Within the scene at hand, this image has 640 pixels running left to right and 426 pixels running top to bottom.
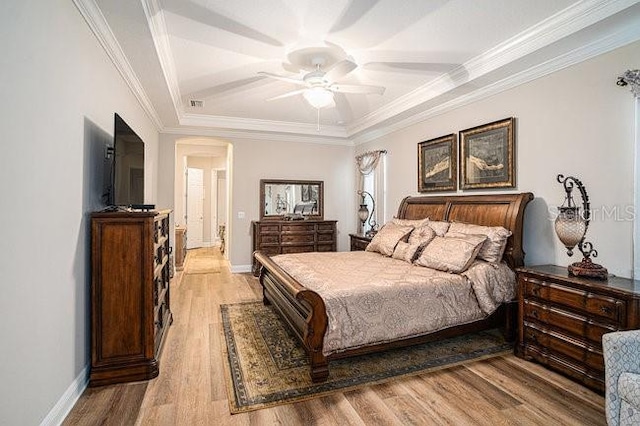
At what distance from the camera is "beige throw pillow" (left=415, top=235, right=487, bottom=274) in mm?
3180

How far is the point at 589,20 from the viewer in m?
2.52

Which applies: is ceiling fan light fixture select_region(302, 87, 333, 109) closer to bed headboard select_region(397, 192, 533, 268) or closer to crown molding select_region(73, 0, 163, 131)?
crown molding select_region(73, 0, 163, 131)

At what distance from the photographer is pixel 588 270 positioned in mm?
2541

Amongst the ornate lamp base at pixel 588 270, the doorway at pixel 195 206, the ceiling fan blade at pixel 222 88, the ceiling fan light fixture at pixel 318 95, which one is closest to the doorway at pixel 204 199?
the doorway at pixel 195 206

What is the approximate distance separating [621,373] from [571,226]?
1.38 metres

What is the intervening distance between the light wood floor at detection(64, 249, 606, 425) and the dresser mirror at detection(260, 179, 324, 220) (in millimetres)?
3939

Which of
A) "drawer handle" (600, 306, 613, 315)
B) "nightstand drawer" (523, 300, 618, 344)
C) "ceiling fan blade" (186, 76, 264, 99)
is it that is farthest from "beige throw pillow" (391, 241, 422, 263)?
"ceiling fan blade" (186, 76, 264, 99)

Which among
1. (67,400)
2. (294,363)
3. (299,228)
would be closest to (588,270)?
(294,363)

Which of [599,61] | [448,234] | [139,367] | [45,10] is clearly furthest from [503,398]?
[45,10]

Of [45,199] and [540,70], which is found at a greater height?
[540,70]

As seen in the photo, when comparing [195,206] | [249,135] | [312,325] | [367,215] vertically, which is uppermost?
[249,135]

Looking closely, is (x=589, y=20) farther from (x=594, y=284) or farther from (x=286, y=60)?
(x=286, y=60)

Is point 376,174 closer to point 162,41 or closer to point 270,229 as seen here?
point 270,229

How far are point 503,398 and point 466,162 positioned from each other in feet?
9.11
